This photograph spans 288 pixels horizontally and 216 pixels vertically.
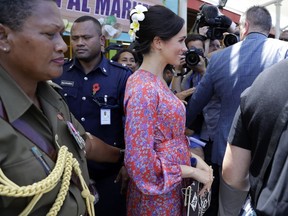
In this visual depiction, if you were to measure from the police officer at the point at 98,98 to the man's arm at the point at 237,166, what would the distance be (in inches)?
31.2

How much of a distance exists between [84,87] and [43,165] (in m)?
1.14

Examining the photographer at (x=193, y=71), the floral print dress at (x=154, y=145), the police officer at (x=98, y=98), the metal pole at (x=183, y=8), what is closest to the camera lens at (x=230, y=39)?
the photographer at (x=193, y=71)

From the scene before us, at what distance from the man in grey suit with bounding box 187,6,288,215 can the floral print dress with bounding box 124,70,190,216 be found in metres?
0.77

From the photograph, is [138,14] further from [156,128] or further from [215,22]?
[215,22]

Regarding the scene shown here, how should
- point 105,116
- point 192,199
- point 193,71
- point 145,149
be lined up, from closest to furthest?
point 145,149 < point 192,199 < point 105,116 < point 193,71

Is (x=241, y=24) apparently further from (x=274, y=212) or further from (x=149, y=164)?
(x=274, y=212)

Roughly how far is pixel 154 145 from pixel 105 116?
22.3 inches

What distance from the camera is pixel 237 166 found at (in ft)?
4.21

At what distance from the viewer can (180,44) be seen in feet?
5.25

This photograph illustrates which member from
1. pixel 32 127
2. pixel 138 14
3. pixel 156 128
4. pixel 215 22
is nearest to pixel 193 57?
pixel 215 22

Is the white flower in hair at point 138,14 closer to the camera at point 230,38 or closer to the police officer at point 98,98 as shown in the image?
the police officer at point 98,98

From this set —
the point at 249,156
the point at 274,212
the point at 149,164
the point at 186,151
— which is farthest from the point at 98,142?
the point at 274,212

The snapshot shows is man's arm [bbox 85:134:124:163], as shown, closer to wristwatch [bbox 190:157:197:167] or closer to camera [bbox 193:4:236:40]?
wristwatch [bbox 190:157:197:167]

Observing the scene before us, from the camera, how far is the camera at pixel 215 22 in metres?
2.99
